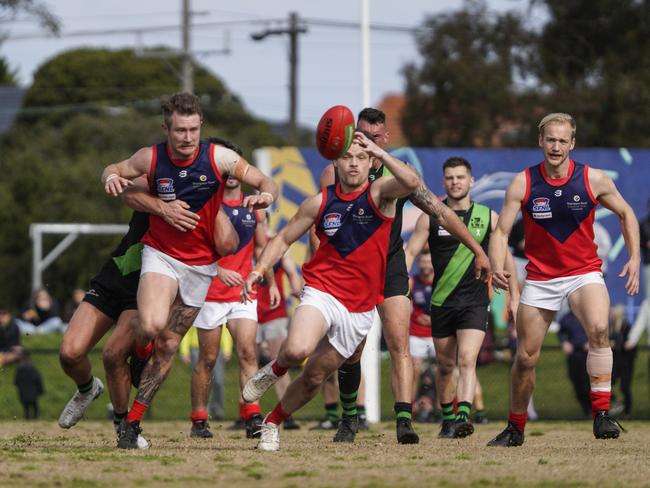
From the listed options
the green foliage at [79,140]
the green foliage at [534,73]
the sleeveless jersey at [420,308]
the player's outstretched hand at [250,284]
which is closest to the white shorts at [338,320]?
the player's outstretched hand at [250,284]

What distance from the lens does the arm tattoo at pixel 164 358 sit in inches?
376

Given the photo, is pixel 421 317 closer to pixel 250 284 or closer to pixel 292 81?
pixel 250 284

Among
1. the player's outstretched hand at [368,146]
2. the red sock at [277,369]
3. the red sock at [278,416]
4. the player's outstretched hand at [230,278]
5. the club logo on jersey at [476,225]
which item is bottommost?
the red sock at [278,416]

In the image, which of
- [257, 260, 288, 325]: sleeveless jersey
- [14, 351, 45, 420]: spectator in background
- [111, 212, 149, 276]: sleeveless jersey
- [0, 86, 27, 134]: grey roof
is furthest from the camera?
[0, 86, 27, 134]: grey roof

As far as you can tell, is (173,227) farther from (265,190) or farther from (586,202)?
(586,202)

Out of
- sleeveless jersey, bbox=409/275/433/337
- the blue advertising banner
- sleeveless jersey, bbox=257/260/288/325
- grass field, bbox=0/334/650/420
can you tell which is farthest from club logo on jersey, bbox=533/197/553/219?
grass field, bbox=0/334/650/420

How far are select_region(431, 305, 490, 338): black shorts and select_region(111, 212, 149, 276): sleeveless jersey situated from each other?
3214 mm

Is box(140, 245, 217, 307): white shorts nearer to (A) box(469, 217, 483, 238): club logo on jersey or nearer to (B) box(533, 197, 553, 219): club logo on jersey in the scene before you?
(B) box(533, 197, 553, 219): club logo on jersey

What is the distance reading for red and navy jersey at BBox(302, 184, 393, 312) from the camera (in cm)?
921

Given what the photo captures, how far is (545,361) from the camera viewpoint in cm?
2219

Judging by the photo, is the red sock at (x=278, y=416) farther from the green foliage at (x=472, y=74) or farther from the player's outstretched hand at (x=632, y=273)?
the green foliage at (x=472, y=74)

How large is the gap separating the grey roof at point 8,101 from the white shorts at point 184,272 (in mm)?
60367

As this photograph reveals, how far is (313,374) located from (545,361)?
13.7 metres

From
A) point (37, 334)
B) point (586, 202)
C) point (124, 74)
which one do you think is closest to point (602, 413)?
point (586, 202)
